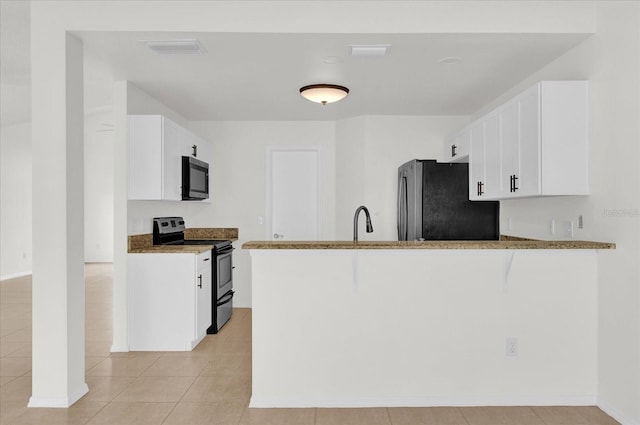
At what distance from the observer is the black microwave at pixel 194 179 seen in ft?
15.4

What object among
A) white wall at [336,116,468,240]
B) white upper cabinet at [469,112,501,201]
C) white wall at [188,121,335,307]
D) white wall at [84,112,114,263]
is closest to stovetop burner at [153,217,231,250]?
white wall at [188,121,335,307]

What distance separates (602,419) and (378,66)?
2823mm

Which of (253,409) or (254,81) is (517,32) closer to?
(254,81)

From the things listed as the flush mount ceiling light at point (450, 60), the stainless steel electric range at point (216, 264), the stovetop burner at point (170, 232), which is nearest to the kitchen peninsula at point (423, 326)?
the flush mount ceiling light at point (450, 60)

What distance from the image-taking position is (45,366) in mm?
2912

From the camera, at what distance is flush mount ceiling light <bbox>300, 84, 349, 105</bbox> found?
4.01 meters

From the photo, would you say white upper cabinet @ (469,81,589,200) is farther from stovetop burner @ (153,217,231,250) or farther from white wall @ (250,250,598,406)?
stovetop burner @ (153,217,231,250)

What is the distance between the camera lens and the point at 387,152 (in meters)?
5.50

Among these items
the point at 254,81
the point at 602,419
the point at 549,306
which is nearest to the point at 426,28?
the point at 254,81

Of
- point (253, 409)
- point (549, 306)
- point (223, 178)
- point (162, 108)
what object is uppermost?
point (162, 108)

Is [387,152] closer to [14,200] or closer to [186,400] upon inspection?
[186,400]

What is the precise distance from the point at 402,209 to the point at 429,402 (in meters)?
2.43

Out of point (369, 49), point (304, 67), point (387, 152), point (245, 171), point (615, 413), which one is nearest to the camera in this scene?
point (615, 413)

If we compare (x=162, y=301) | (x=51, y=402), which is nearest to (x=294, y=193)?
(x=162, y=301)
